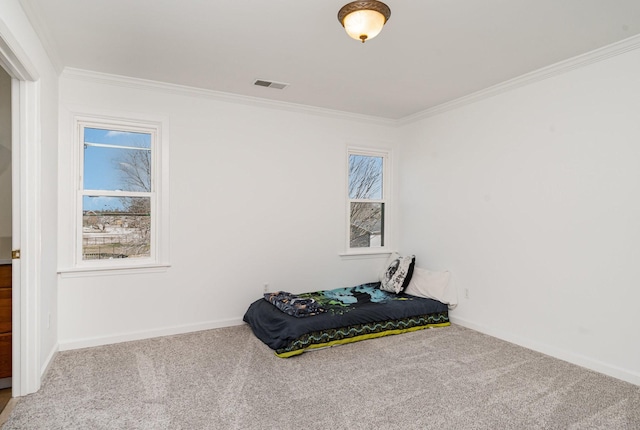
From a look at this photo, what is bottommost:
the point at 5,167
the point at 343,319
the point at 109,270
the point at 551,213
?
the point at 343,319

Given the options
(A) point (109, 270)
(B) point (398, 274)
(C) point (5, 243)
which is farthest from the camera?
(B) point (398, 274)

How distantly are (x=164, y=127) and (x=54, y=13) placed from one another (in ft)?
4.67

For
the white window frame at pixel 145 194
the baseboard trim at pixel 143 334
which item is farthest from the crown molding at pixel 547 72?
the baseboard trim at pixel 143 334

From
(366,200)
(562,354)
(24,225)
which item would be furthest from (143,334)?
(562,354)

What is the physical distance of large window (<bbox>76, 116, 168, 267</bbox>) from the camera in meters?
3.66

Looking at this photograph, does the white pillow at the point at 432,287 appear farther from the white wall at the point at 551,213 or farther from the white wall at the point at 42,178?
the white wall at the point at 42,178

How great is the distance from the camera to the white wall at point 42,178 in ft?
8.04

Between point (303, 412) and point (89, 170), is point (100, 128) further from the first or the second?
point (303, 412)

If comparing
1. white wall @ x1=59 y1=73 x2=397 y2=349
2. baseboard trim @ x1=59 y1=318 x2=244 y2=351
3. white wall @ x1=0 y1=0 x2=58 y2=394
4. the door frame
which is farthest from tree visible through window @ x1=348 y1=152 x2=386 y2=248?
the door frame

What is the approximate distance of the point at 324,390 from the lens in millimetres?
2738

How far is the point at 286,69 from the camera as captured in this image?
11.3ft

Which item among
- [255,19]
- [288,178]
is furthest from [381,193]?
[255,19]

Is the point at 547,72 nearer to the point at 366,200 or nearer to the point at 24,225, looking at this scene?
the point at 366,200

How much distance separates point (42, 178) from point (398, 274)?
3.60 metres
